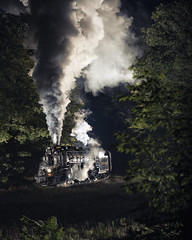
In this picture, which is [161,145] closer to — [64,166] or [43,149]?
[64,166]

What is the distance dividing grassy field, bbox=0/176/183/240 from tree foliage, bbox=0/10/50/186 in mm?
1776

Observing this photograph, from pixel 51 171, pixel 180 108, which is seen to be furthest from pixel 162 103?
pixel 51 171

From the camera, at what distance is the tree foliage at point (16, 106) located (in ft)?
57.3

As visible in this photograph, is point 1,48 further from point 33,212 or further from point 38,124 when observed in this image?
point 33,212

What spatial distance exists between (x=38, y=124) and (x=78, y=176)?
4820mm

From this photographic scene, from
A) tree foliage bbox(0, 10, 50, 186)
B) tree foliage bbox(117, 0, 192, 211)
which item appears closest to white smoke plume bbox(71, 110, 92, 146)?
tree foliage bbox(0, 10, 50, 186)

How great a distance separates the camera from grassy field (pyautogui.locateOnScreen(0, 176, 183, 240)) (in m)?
11.4

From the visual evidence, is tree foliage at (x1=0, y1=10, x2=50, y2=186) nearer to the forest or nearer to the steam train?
the forest

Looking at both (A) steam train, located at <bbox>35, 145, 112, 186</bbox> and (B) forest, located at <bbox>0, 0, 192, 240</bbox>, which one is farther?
(A) steam train, located at <bbox>35, 145, 112, 186</bbox>

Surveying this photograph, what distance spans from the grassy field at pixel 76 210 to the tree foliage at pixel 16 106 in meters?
1.78

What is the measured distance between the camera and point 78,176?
747 inches

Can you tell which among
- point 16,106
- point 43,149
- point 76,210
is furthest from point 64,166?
point 16,106

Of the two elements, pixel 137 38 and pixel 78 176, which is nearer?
pixel 78 176

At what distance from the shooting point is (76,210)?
15.2 meters
